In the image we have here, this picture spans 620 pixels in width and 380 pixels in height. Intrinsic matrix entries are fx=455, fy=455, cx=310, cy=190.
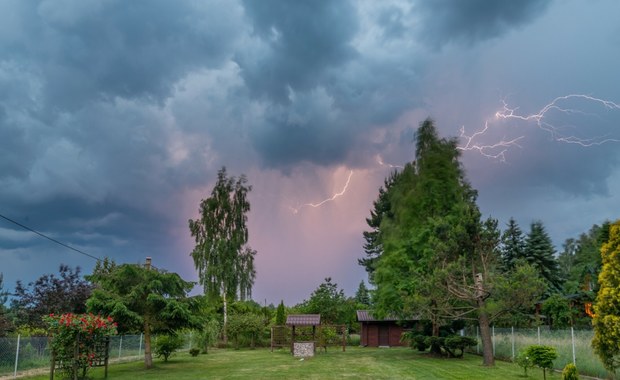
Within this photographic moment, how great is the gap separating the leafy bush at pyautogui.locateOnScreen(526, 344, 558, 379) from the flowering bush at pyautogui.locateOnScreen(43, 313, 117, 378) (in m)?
12.4

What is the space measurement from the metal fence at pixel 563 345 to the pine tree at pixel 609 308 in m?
0.48

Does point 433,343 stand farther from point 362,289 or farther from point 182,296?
point 362,289

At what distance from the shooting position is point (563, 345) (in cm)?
1514

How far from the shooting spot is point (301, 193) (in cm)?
2944

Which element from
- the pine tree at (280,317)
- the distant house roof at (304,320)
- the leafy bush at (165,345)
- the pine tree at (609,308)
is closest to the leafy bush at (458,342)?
the distant house roof at (304,320)

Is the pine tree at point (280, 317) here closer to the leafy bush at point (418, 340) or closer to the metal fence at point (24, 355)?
the leafy bush at point (418, 340)

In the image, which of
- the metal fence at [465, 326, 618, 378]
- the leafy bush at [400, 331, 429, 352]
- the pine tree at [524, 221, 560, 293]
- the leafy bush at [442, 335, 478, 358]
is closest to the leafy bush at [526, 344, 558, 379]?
the metal fence at [465, 326, 618, 378]

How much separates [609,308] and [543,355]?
3.41 metres

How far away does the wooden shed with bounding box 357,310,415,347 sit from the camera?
35.1m

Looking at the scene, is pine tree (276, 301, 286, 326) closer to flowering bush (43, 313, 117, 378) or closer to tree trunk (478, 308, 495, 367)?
tree trunk (478, 308, 495, 367)

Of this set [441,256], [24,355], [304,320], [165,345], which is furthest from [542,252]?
[24,355]

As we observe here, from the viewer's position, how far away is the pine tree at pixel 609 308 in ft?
31.7

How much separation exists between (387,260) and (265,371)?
345 inches

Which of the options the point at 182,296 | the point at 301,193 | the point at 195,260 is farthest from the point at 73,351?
the point at 195,260
